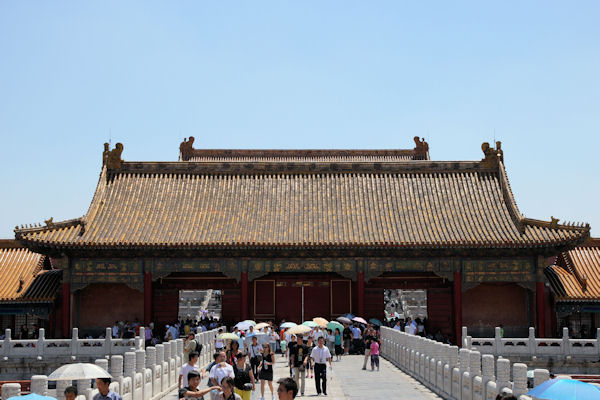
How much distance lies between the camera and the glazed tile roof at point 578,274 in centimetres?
3581

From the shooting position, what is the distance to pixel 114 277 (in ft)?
117

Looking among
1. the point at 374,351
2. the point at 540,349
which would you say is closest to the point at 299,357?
the point at 374,351

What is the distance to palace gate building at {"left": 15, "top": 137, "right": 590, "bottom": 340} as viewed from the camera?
35.4m

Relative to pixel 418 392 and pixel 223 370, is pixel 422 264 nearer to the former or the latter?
pixel 418 392

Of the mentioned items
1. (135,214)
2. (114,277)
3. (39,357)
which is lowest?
(39,357)

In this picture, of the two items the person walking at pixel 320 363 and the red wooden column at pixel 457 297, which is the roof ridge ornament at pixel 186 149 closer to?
the red wooden column at pixel 457 297

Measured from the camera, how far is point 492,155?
1617 inches

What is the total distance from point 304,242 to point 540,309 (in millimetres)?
10722

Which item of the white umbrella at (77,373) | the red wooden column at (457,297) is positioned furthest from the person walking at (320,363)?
the red wooden column at (457,297)

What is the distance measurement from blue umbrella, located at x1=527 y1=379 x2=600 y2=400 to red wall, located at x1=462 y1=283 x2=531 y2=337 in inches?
1051

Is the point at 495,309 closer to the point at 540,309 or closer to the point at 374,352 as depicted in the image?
the point at 540,309

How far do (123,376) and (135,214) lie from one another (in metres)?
20.5

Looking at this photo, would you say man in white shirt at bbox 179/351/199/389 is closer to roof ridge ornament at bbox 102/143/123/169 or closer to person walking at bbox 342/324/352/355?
person walking at bbox 342/324/352/355

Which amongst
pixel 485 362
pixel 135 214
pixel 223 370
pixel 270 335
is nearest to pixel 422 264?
A: pixel 270 335
